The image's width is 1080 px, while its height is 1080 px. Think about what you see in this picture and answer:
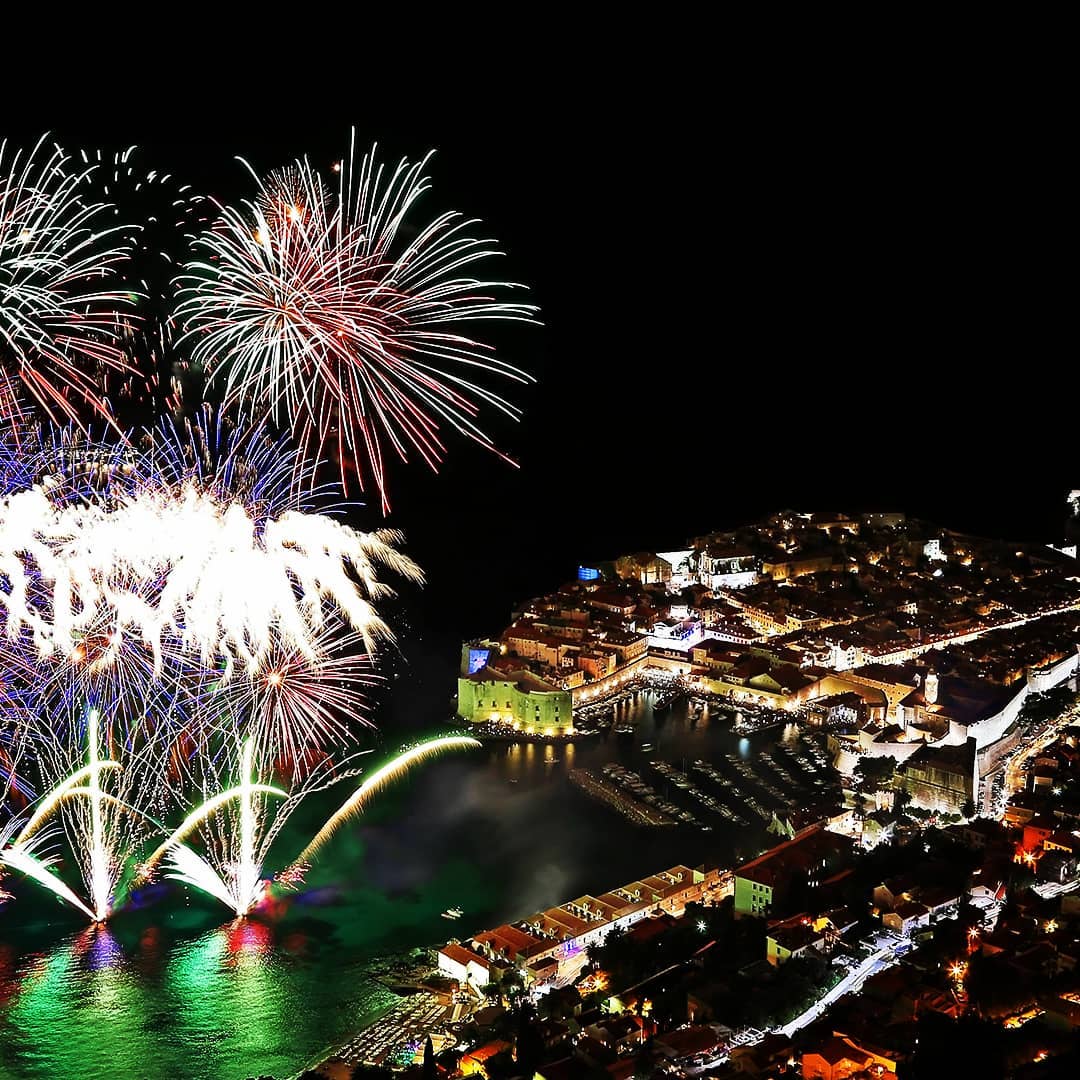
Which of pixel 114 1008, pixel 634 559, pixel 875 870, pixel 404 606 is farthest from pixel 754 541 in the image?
pixel 114 1008

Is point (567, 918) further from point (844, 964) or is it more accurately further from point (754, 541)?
point (754, 541)

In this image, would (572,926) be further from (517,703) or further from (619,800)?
(517,703)

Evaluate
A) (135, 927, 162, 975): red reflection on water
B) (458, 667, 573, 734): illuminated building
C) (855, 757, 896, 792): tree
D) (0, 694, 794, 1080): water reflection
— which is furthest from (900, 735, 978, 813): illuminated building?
(135, 927, 162, 975): red reflection on water

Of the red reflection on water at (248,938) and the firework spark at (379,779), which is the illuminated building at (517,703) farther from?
the red reflection on water at (248,938)

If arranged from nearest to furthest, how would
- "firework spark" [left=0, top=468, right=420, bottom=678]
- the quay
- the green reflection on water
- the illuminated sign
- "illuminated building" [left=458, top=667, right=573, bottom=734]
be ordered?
the green reflection on water → "firework spark" [left=0, top=468, right=420, bottom=678] → the quay → "illuminated building" [left=458, top=667, right=573, bottom=734] → the illuminated sign

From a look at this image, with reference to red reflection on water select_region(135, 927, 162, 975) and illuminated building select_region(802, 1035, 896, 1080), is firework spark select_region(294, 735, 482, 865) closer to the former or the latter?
red reflection on water select_region(135, 927, 162, 975)

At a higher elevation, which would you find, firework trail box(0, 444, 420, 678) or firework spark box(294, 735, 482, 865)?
firework trail box(0, 444, 420, 678)

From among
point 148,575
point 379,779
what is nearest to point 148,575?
point 148,575

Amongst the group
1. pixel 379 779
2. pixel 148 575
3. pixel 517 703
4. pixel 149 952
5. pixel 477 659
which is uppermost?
pixel 148 575
